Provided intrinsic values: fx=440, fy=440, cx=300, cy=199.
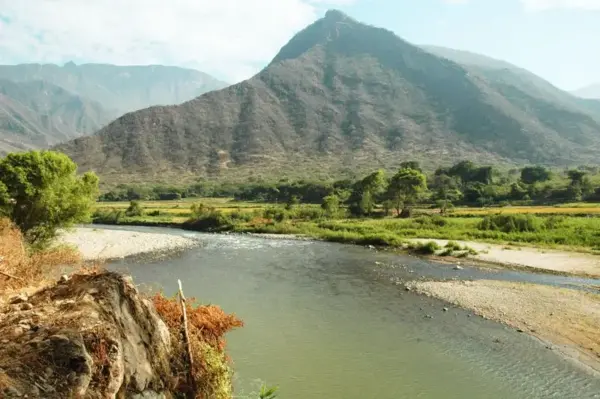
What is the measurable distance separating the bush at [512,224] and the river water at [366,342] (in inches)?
846

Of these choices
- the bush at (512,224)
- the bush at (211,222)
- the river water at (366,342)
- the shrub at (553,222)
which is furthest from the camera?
the bush at (211,222)

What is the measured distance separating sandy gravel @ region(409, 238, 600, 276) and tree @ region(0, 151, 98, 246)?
38.5 metres

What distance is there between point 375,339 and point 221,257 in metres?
27.9

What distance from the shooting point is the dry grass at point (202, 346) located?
9.72m

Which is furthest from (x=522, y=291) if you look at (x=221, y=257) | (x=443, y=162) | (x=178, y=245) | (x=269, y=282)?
(x=443, y=162)

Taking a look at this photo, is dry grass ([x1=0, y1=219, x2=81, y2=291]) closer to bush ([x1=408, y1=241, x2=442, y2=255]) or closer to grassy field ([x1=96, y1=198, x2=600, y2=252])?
bush ([x1=408, y1=241, x2=442, y2=255])

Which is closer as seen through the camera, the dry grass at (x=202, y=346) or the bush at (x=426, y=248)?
the dry grass at (x=202, y=346)

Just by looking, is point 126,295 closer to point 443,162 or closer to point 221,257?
point 221,257

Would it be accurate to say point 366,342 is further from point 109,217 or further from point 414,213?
point 109,217

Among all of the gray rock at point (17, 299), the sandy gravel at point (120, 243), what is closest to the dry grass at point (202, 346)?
the gray rock at point (17, 299)

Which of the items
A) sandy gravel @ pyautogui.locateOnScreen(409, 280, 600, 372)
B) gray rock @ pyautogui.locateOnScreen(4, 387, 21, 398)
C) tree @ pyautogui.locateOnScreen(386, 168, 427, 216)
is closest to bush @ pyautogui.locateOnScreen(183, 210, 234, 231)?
A: tree @ pyautogui.locateOnScreen(386, 168, 427, 216)

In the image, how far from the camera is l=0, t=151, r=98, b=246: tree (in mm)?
32875

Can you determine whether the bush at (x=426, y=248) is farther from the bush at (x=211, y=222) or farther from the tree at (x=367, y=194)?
the bush at (x=211, y=222)

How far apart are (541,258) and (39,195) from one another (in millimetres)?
45800
